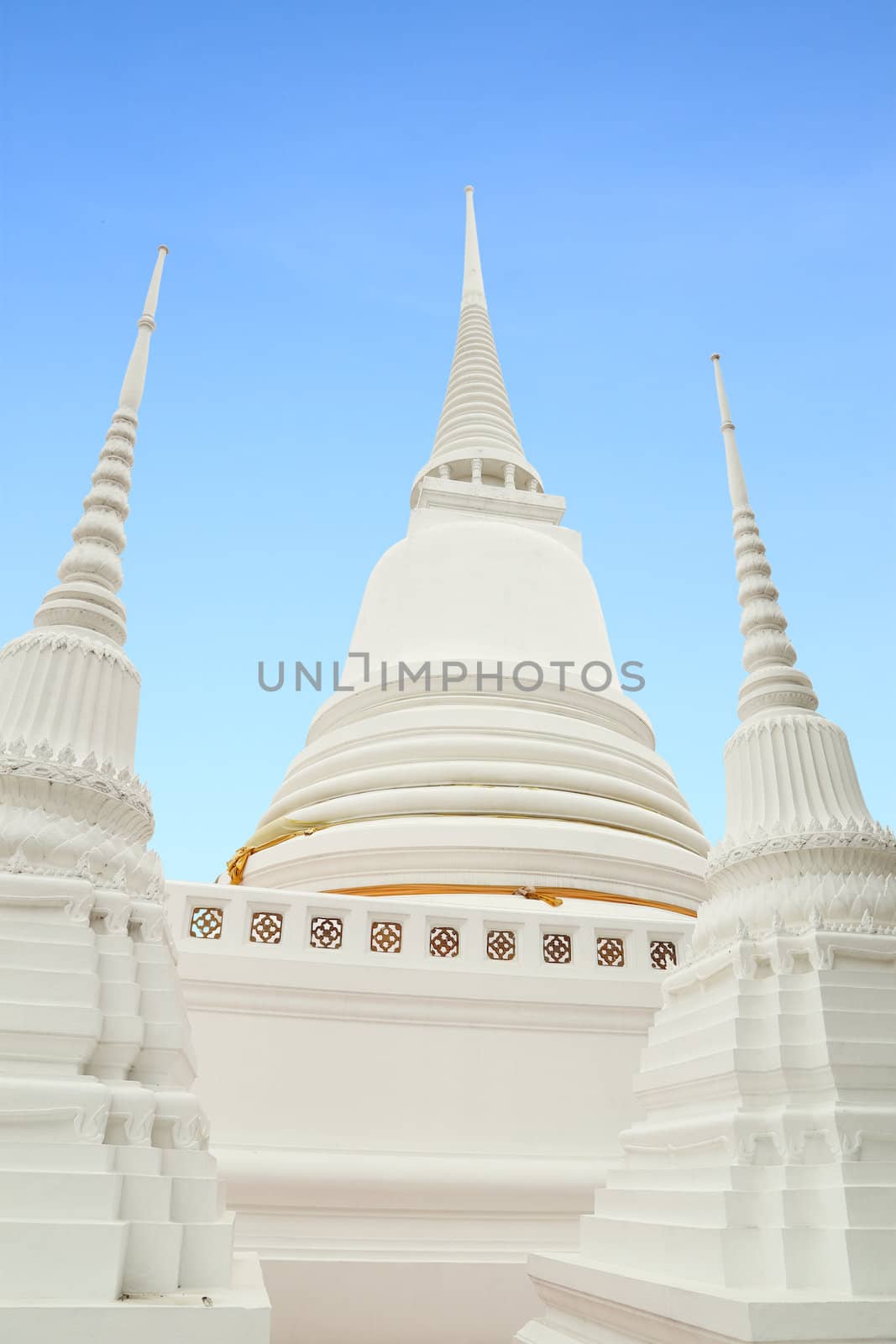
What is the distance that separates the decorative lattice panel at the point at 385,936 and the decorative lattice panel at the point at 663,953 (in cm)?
177

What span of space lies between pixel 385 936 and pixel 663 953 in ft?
6.43

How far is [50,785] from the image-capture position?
4.00 meters

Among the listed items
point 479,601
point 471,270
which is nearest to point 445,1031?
point 479,601

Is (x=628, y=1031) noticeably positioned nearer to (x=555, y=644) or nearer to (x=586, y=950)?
(x=586, y=950)

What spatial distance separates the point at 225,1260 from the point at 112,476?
11.3 ft

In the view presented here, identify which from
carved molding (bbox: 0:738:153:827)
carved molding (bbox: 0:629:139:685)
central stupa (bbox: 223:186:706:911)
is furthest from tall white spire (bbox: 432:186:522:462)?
carved molding (bbox: 0:738:153:827)

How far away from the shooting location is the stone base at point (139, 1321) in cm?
274

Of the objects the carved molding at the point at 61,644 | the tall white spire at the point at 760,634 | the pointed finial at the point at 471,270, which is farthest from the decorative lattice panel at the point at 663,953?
the pointed finial at the point at 471,270

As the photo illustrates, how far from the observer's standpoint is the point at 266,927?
652 cm

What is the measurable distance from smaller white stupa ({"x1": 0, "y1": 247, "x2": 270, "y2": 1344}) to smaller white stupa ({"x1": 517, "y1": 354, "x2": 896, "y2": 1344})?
1.50 m

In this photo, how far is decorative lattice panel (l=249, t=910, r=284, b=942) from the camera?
6469 mm

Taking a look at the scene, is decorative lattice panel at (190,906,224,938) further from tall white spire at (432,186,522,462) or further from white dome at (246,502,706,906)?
tall white spire at (432,186,522,462)

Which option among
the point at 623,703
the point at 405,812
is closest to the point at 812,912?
the point at 405,812

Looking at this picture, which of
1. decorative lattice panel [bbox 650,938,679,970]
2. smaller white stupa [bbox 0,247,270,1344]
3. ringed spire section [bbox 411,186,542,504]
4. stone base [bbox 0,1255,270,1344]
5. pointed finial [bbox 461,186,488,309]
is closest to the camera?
stone base [bbox 0,1255,270,1344]
